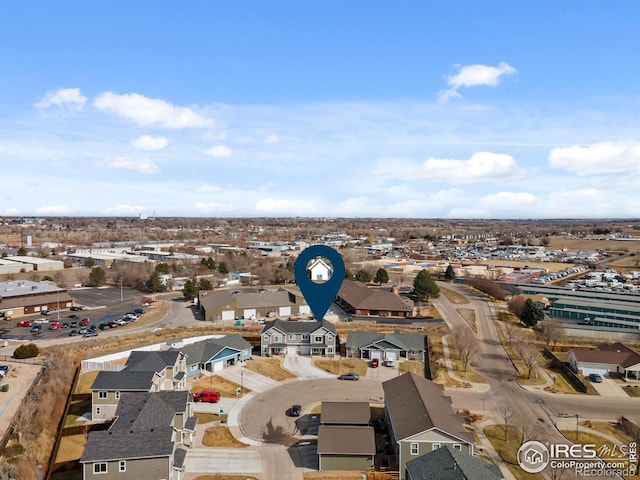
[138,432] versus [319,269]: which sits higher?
[319,269]

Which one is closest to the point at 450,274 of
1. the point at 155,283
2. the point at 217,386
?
the point at 155,283

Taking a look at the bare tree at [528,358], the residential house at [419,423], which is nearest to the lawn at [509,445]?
the residential house at [419,423]

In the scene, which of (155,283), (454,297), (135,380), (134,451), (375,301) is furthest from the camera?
(155,283)

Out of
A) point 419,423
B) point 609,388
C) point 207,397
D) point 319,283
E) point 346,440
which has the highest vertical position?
point 319,283

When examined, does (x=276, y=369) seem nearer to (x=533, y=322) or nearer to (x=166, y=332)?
(x=166, y=332)

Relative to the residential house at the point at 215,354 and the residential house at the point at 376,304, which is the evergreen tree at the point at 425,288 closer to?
the residential house at the point at 376,304

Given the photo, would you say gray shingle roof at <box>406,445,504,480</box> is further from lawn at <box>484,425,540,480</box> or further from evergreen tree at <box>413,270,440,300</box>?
evergreen tree at <box>413,270,440,300</box>

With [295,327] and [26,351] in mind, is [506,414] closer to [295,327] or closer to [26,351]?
[295,327]
